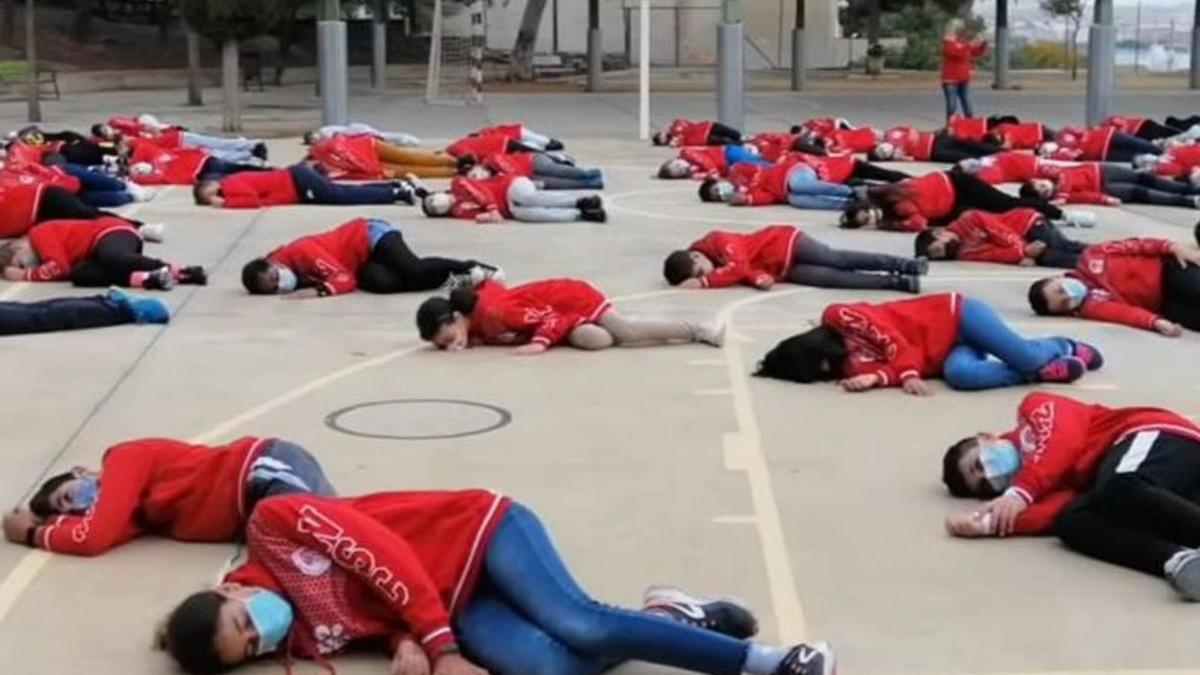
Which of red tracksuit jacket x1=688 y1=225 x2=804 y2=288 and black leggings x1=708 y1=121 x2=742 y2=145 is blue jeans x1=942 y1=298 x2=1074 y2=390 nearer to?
red tracksuit jacket x1=688 y1=225 x2=804 y2=288

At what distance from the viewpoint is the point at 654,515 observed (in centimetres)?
681

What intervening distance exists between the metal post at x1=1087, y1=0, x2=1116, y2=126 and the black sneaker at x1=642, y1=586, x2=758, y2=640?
24.6m

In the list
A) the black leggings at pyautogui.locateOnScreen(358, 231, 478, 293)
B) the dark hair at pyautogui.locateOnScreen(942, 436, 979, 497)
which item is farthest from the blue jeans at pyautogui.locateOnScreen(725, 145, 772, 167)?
the dark hair at pyautogui.locateOnScreen(942, 436, 979, 497)

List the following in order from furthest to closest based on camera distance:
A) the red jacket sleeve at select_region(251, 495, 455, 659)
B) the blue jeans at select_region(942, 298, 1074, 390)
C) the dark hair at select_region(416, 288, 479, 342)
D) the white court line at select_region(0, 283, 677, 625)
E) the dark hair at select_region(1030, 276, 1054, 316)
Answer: the dark hair at select_region(1030, 276, 1054, 316)
the dark hair at select_region(416, 288, 479, 342)
the blue jeans at select_region(942, 298, 1074, 390)
the white court line at select_region(0, 283, 677, 625)
the red jacket sleeve at select_region(251, 495, 455, 659)

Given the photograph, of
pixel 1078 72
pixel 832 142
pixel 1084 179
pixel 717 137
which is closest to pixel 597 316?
pixel 1084 179

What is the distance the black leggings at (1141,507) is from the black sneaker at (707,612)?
4.66 feet

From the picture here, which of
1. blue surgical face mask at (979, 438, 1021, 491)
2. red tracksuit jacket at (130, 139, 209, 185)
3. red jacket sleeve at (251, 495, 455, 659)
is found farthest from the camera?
red tracksuit jacket at (130, 139, 209, 185)

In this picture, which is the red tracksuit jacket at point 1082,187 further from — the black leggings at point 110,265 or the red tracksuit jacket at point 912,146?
the black leggings at point 110,265

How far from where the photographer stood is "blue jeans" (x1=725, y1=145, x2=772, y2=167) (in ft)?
61.6

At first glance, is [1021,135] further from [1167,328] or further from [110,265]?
[110,265]

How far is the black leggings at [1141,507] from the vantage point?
5.80 metres

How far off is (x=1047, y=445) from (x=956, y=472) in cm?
56

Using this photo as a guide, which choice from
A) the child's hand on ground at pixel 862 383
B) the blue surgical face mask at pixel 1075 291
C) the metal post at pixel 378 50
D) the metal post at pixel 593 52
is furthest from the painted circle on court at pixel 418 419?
the metal post at pixel 378 50

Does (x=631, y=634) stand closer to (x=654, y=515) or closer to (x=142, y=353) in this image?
(x=654, y=515)
